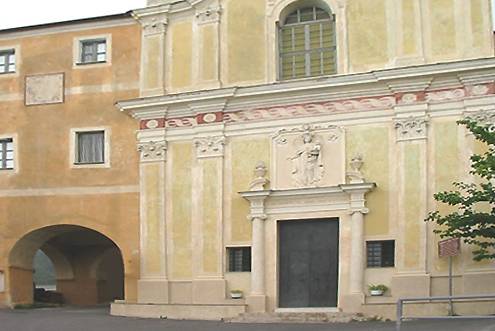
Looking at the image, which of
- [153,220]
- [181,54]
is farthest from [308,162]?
[181,54]

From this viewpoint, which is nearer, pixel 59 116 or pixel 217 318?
pixel 217 318

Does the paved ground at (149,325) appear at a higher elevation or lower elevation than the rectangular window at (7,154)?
lower

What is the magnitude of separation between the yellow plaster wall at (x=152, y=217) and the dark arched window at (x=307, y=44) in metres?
4.92

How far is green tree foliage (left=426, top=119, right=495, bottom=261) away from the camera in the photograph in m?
19.9

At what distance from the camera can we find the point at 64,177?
27.4m

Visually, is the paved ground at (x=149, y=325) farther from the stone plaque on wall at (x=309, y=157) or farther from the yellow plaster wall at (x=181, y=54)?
the yellow plaster wall at (x=181, y=54)

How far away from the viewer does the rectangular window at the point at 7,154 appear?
28047 millimetres

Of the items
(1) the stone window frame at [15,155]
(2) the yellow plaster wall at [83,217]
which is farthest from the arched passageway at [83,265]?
(1) the stone window frame at [15,155]

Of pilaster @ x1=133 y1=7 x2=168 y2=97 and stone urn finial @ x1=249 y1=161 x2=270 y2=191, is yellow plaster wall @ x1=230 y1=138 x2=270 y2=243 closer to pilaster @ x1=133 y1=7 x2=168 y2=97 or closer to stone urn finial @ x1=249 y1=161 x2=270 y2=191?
stone urn finial @ x1=249 y1=161 x2=270 y2=191

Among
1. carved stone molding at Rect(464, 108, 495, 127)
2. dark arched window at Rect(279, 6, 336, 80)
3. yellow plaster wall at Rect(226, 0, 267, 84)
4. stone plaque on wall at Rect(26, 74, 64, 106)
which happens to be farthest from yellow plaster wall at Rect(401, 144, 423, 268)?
stone plaque on wall at Rect(26, 74, 64, 106)

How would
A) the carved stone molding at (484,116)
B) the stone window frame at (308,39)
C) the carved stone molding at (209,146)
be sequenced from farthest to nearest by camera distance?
the carved stone molding at (209,146)
the stone window frame at (308,39)
the carved stone molding at (484,116)

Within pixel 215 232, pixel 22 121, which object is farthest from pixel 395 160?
pixel 22 121

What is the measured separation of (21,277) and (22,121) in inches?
198

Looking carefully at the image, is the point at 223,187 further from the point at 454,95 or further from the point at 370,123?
the point at 454,95
